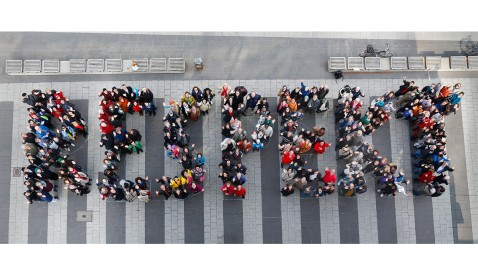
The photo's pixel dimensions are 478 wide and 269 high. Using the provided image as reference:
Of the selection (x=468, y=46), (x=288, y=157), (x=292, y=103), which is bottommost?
(x=288, y=157)

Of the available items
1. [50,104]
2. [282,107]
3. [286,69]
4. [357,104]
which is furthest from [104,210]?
[357,104]

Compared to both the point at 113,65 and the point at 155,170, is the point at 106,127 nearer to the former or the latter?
the point at 155,170

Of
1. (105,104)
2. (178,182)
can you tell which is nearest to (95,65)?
(105,104)

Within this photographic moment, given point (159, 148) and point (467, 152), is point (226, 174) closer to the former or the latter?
point (159, 148)

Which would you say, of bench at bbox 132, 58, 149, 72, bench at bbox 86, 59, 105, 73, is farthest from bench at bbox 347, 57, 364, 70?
bench at bbox 86, 59, 105, 73

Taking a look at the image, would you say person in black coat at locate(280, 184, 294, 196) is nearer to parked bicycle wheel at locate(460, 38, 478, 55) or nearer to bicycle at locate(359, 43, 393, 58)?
bicycle at locate(359, 43, 393, 58)

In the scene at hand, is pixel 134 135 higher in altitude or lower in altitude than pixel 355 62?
lower

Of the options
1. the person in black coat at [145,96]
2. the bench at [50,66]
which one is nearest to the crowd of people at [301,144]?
the person in black coat at [145,96]
